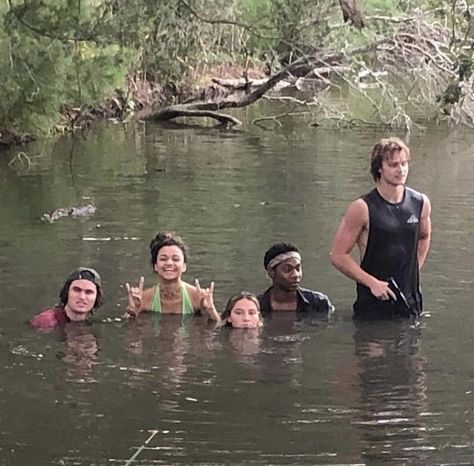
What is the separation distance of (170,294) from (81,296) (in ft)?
2.63

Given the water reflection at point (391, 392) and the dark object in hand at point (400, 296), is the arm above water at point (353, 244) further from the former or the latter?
the water reflection at point (391, 392)

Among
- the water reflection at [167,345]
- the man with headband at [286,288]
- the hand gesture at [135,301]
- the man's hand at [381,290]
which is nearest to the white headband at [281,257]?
the man with headband at [286,288]

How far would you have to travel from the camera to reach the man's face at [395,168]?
9008 millimetres

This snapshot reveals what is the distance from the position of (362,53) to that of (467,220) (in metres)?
12.0

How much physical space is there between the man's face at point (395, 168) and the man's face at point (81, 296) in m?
2.68

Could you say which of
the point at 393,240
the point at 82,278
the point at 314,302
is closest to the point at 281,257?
the point at 314,302

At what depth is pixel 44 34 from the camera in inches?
847

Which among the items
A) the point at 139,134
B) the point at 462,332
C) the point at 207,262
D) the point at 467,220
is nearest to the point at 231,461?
the point at 462,332

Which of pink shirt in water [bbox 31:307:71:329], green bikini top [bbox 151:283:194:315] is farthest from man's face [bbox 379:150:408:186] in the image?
pink shirt in water [bbox 31:307:71:329]

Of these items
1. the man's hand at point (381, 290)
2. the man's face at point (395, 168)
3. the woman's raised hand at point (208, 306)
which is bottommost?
the woman's raised hand at point (208, 306)

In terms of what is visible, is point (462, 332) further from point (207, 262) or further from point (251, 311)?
point (207, 262)

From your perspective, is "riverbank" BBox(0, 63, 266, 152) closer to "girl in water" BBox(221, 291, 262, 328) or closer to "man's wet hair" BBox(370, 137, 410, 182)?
"girl in water" BBox(221, 291, 262, 328)

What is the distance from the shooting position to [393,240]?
9.20 metres

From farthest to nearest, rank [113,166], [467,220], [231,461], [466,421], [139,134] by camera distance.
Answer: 1. [139,134]
2. [113,166]
3. [467,220]
4. [466,421]
5. [231,461]
